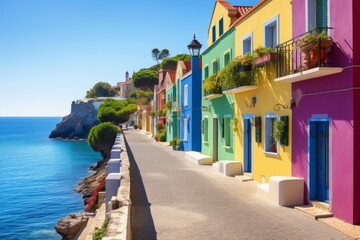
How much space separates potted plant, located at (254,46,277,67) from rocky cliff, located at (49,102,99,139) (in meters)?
95.0

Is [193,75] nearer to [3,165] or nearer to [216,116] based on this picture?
[216,116]

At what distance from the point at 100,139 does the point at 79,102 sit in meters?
72.1

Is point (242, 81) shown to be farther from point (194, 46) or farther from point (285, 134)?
point (194, 46)

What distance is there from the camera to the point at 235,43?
1659 cm

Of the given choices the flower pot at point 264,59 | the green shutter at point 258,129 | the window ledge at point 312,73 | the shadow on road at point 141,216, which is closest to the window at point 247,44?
the flower pot at point 264,59

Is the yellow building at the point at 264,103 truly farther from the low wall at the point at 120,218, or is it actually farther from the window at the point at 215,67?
the low wall at the point at 120,218

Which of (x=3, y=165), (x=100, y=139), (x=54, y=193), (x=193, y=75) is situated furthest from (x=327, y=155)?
(x=3, y=165)

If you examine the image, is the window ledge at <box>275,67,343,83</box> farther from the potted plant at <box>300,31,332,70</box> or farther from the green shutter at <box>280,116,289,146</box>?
the green shutter at <box>280,116,289,146</box>

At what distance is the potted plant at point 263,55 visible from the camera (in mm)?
12055

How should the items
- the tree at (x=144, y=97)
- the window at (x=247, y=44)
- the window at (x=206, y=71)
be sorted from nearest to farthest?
1. the window at (x=247, y=44)
2. the window at (x=206, y=71)
3. the tree at (x=144, y=97)

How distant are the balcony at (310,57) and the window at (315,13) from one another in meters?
0.32

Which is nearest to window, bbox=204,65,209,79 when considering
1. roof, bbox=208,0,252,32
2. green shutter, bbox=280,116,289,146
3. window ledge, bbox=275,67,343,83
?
roof, bbox=208,0,252,32

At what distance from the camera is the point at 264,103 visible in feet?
44.6

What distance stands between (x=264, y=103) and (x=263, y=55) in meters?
1.83
